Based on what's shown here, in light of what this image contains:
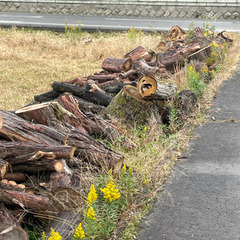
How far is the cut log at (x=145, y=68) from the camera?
8.58 meters

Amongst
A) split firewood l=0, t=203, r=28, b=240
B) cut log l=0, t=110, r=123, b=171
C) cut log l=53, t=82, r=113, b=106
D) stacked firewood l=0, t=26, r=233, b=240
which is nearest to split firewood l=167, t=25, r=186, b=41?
stacked firewood l=0, t=26, r=233, b=240

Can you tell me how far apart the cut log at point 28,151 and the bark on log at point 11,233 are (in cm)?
104

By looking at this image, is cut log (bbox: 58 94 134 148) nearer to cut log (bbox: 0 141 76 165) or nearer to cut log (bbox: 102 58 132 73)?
cut log (bbox: 0 141 76 165)

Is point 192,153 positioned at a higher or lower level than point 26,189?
lower

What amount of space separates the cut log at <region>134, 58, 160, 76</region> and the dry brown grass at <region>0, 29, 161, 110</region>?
7.32 ft

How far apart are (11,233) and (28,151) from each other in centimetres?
122

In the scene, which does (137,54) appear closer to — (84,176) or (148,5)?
(84,176)

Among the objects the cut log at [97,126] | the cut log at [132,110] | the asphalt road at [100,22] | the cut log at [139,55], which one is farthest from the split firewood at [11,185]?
the asphalt road at [100,22]

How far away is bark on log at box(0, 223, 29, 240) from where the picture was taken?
12.5 ft

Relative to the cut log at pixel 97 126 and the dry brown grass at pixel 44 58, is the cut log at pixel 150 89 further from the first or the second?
the dry brown grass at pixel 44 58

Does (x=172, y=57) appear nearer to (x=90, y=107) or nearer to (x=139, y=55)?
(x=139, y=55)

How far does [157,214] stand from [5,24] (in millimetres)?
15066

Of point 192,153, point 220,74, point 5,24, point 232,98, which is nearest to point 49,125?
point 192,153

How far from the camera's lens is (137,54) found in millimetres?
9641
